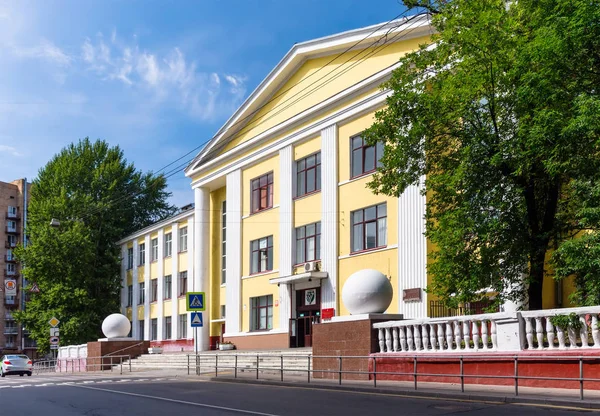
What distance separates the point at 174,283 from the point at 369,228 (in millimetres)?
22246

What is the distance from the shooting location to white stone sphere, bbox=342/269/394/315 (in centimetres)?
2148

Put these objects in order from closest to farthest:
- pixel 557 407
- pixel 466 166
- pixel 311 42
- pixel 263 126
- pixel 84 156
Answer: pixel 557 407, pixel 466 166, pixel 311 42, pixel 263 126, pixel 84 156

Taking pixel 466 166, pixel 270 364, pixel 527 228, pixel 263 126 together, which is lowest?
pixel 270 364

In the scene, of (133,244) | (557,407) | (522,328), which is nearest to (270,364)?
(522,328)

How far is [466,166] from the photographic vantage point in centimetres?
1917

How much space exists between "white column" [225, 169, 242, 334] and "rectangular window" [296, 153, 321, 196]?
5.77m

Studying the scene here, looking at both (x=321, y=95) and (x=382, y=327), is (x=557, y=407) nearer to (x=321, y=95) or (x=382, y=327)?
(x=382, y=327)

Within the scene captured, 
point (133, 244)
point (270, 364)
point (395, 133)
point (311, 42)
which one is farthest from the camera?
point (133, 244)

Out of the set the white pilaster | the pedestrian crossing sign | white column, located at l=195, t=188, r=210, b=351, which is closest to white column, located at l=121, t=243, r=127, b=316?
white column, located at l=195, t=188, r=210, b=351

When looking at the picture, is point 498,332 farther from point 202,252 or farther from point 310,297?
point 202,252

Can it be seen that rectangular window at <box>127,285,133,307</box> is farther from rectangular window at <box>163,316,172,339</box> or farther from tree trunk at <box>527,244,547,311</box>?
tree trunk at <box>527,244,547,311</box>

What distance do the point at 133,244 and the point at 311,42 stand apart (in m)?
29.0

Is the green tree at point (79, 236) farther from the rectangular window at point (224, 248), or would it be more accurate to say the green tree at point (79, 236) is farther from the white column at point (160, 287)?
the rectangular window at point (224, 248)

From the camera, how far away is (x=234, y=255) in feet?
146
